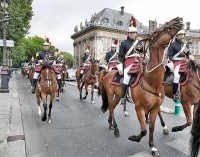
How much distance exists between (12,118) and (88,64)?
6782 mm

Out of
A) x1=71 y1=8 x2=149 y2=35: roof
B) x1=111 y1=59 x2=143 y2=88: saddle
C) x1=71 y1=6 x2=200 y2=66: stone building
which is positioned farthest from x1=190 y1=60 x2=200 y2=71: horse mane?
x1=71 y1=8 x2=149 y2=35: roof

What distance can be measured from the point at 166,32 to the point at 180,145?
9.03ft

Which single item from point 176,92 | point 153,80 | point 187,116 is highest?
point 153,80

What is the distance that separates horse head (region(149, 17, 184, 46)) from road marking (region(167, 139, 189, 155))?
2.44m

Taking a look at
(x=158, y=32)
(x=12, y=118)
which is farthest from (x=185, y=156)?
(x=12, y=118)

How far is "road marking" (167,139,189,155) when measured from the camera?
18.9 feet

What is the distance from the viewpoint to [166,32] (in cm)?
511

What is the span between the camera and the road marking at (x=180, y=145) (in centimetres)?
577

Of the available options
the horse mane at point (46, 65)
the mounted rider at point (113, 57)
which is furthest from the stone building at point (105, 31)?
the horse mane at point (46, 65)

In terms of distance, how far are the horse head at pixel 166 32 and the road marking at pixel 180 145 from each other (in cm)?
244

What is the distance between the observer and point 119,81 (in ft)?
23.9

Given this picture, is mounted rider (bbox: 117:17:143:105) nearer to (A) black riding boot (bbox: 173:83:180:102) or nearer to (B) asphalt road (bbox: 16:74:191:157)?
(B) asphalt road (bbox: 16:74:191:157)

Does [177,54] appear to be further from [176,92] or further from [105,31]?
[105,31]

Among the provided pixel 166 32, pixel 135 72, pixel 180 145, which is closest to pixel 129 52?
pixel 135 72
